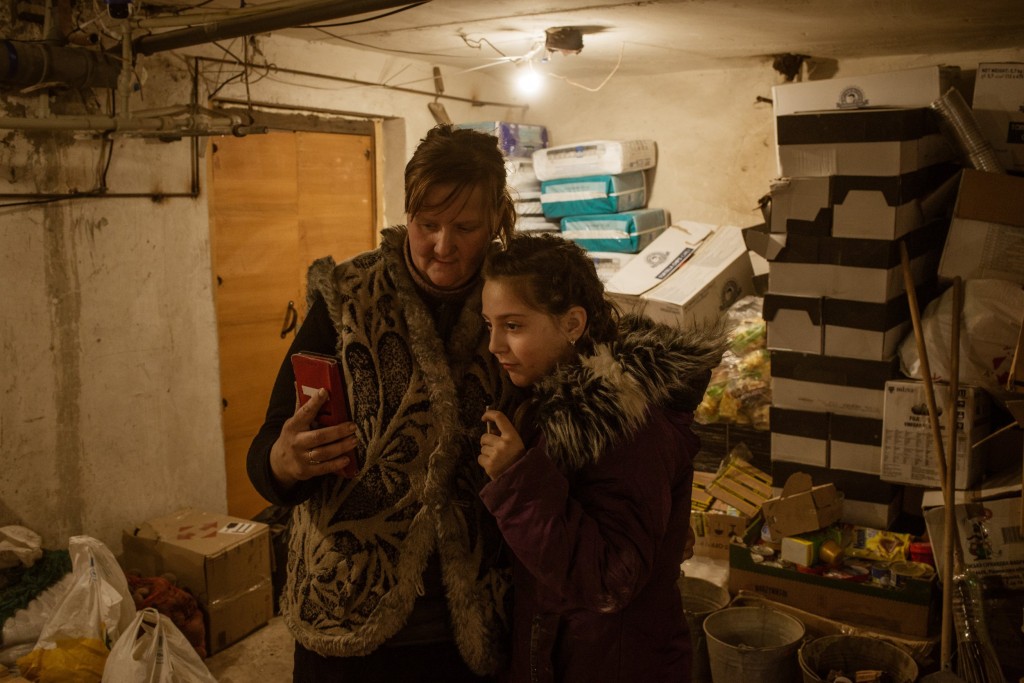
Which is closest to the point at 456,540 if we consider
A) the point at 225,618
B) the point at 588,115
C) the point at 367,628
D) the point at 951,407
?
the point at 367,628

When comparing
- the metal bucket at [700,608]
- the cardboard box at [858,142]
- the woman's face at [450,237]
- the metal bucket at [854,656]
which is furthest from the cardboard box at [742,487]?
the woman's face at [450,237]

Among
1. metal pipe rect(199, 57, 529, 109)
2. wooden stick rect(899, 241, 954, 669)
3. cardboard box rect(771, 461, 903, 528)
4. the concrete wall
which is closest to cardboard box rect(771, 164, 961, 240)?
wooden stick rect(899, 241, 954, 669)

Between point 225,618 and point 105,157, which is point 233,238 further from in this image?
point 225,618

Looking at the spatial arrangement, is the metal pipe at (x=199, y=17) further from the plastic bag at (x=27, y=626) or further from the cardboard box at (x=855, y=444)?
the cardboard box at (x=855, y=444)

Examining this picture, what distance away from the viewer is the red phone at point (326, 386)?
1.35 metres

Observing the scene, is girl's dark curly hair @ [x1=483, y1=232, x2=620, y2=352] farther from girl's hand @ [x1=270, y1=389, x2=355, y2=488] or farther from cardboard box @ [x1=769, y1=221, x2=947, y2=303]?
cardboard box @ [x1=769, y1=221, x2=947, y2=303]

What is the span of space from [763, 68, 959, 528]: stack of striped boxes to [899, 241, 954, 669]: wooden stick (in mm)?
81

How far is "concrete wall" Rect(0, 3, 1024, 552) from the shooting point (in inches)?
118

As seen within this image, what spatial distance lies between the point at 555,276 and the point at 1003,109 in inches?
105

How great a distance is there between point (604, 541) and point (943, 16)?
106 inches

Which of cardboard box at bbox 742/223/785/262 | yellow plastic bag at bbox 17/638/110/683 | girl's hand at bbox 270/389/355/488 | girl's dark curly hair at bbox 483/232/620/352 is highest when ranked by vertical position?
cardboard box at bbox 742/223/785/262

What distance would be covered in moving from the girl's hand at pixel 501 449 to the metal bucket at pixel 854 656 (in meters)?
1.89

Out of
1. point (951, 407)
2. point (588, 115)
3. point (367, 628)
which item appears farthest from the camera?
point (588, 115)

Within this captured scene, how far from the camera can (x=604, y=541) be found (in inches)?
48.2
